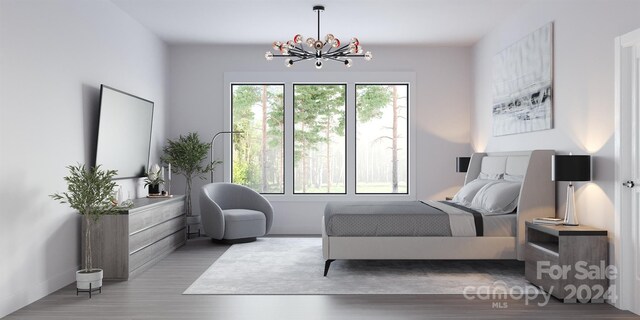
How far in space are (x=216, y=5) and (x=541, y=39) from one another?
3.58 meters

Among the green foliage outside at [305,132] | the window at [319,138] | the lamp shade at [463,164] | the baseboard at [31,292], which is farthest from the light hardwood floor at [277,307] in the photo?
the window at [319,138]

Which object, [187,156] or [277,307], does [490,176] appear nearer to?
[277,307]

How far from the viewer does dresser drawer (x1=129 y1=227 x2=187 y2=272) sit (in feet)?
17.1

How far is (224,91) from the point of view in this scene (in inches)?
323

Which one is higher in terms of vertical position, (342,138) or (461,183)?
(342,138)

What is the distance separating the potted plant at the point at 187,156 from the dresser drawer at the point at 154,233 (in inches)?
31.4

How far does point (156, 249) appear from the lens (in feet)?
19.3

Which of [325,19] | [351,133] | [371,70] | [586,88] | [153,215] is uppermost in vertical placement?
[325,19]

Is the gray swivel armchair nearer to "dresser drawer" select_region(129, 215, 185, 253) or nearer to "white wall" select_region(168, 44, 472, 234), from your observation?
"dresser drawer" select_region(129, 215, 185, 253)

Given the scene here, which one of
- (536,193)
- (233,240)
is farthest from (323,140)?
(536,193)

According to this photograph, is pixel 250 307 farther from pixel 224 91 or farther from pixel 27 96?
pixel 224 91

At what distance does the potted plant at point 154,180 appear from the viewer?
661cm

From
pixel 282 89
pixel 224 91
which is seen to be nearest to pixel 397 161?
pixel 282 89

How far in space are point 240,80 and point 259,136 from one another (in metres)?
0.92
